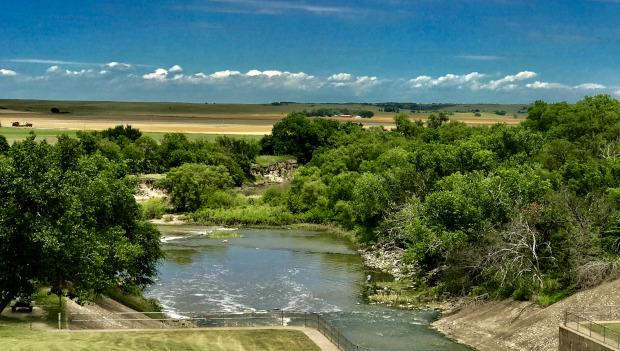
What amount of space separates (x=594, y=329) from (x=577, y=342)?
4.53 ft

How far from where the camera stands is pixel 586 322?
42.1m

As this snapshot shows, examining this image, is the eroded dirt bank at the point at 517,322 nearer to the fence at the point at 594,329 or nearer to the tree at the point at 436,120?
the fence at the point at 594,329

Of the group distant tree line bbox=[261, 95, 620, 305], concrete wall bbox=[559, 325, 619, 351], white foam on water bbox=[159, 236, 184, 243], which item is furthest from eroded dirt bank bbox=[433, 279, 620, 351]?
white foam on water bbox=[159, 236, 184, 243]

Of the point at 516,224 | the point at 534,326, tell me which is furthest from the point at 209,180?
the point at 534,326

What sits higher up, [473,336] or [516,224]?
[516,224]

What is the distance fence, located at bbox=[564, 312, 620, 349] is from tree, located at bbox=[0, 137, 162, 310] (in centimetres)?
2496

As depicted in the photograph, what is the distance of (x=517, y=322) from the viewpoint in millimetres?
48969

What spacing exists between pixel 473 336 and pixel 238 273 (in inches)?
1047

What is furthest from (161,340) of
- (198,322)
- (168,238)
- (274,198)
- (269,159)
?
(269,159)

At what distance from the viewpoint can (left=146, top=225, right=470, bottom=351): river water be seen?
1965 inches

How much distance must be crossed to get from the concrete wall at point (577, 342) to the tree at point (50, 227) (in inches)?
961

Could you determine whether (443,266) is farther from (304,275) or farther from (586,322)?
(586,322)

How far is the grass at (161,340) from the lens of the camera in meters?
34.4

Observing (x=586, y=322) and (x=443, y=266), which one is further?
(x=443, y=266)
